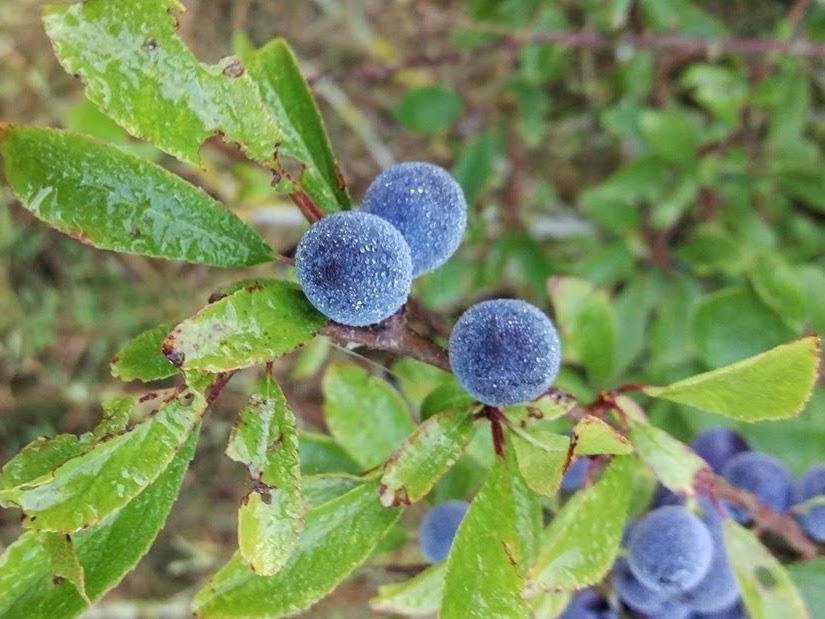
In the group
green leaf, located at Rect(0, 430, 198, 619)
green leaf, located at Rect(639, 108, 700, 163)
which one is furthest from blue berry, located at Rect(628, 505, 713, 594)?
green leaf, located at Rect(639, 108, 700, 163)

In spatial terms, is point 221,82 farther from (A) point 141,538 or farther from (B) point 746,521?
(B) point 746,521

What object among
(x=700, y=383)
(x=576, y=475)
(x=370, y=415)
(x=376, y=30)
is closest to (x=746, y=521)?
(x=576, y=475)

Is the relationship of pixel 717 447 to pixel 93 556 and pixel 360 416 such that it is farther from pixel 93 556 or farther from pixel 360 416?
pixel 93 556

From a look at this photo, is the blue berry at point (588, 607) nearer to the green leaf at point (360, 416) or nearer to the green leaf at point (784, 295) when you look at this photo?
the green leaf at point (360, 416)

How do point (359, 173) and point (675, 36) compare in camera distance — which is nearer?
point (675, 36)

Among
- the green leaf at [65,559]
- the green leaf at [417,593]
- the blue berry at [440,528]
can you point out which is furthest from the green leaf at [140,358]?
the blue berry at [440,528]

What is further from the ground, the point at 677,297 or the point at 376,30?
the point at 376,30
